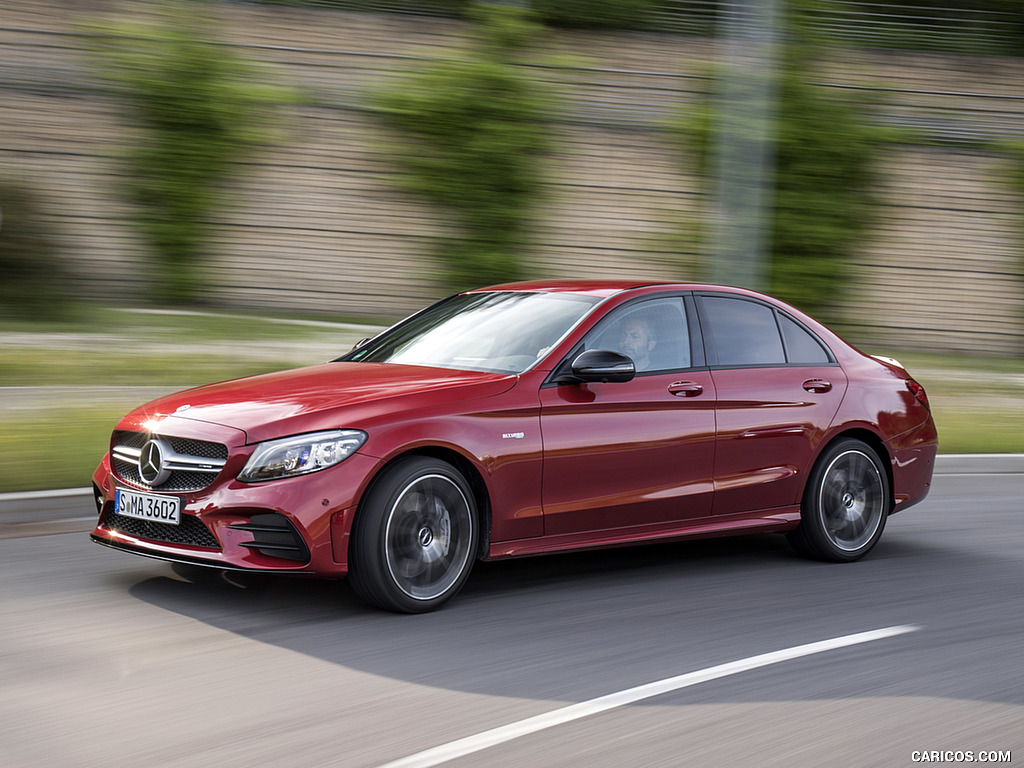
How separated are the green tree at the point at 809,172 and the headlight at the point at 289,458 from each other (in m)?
17.4

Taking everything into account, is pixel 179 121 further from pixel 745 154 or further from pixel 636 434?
pixel 636 434

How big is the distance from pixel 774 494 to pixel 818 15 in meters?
18.3

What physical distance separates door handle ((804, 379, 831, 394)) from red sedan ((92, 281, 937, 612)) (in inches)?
0.6

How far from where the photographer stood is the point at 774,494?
7.31 metres

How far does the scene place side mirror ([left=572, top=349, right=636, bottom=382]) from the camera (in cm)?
633

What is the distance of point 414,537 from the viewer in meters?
5.80

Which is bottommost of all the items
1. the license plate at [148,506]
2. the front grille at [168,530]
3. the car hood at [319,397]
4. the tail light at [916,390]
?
the front grille at [168,530]

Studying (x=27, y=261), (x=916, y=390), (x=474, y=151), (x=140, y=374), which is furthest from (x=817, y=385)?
(x=474, y=151)

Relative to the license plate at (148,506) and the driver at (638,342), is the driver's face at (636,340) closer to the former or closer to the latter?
the driver at (638,342)

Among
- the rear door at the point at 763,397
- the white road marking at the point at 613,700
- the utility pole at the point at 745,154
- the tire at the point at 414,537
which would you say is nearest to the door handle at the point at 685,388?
the rear door at the point at 763,397

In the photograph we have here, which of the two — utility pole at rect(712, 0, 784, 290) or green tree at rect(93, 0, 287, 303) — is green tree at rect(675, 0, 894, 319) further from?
utility pole at rect(712, 0, 784, 290)

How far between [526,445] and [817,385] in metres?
2.28

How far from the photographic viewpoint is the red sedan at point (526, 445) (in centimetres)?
560

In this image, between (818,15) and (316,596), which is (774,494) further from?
(818,15)
